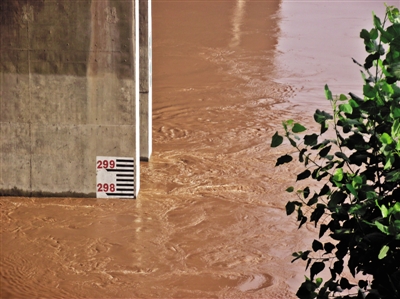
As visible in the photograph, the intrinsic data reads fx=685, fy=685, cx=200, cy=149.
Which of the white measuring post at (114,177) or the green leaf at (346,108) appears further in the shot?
the white measuring post at (114,177)

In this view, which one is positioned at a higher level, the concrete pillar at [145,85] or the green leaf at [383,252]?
the green leaf at [383,252]

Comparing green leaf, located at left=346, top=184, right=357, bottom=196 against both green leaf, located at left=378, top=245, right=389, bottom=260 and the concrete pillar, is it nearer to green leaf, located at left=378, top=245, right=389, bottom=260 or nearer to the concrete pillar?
green leaf, located at left=378, top=245, right=389, bottom=260

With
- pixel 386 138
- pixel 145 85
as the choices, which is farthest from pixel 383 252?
pixel 145 85

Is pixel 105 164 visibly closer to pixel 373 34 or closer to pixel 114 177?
pixel 114 177

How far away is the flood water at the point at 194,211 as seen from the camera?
664cm

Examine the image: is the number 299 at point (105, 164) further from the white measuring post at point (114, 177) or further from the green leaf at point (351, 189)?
the green leaf at point (351, 189)

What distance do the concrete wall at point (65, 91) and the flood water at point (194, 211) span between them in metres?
0.46

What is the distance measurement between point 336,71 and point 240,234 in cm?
900

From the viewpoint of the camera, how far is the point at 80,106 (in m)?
8.43

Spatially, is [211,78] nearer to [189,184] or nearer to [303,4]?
[189,184]

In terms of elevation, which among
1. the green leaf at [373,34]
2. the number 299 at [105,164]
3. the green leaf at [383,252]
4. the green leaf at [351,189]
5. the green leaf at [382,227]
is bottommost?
the number 299 at [105,164]

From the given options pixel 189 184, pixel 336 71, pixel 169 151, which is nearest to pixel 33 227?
pixel 189 184

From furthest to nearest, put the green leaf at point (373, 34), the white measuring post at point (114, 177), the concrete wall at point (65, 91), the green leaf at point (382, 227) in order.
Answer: the white measuring post at point (114, 177), the concrete wall at point (65, 91), the green leaf at point (373, 34), the green leaf at point (382, 227)

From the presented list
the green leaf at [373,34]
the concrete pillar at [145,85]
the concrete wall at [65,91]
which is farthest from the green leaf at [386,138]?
the concrete pillar at [145,85]
